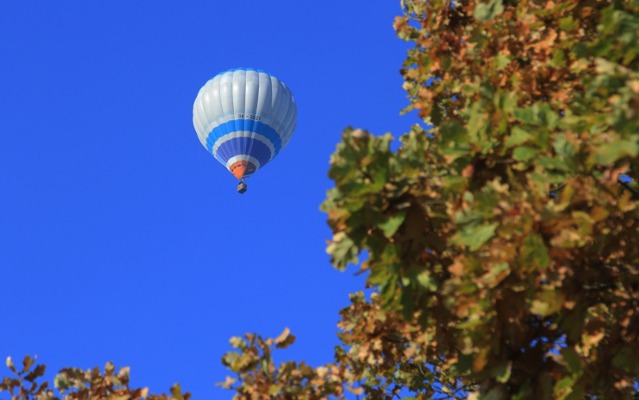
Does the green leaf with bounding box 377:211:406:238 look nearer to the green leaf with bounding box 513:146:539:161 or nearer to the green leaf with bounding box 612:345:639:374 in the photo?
the green leaf with bounding box 513:146:539:161

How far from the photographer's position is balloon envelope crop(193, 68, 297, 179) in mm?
51250

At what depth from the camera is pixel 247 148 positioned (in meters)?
52.2

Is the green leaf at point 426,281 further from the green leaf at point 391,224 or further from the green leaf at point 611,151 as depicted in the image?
the green leaf at point 611,151

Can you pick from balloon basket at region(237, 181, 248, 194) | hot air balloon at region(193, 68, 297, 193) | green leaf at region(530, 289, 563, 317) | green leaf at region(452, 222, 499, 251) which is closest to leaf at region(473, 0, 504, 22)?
green leaf at region(452, 222, 499, 251)

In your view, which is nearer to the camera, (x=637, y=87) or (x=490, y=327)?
(x=637, y=87)

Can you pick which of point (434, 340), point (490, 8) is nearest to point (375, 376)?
point (434, 340)

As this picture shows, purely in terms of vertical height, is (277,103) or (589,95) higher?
(277,103)

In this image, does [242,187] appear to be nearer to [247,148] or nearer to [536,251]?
[247,148]

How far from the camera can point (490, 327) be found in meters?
6.18

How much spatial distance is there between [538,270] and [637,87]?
139 cm

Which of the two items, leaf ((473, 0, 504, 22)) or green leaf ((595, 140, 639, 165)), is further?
leaf ((473, 0, 504, 22))

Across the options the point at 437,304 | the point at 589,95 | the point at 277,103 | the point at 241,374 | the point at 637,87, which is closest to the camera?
the point at 637,87

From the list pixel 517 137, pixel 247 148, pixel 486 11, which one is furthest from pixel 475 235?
pixel 247 148

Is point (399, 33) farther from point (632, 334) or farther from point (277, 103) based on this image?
point (277, 103)
